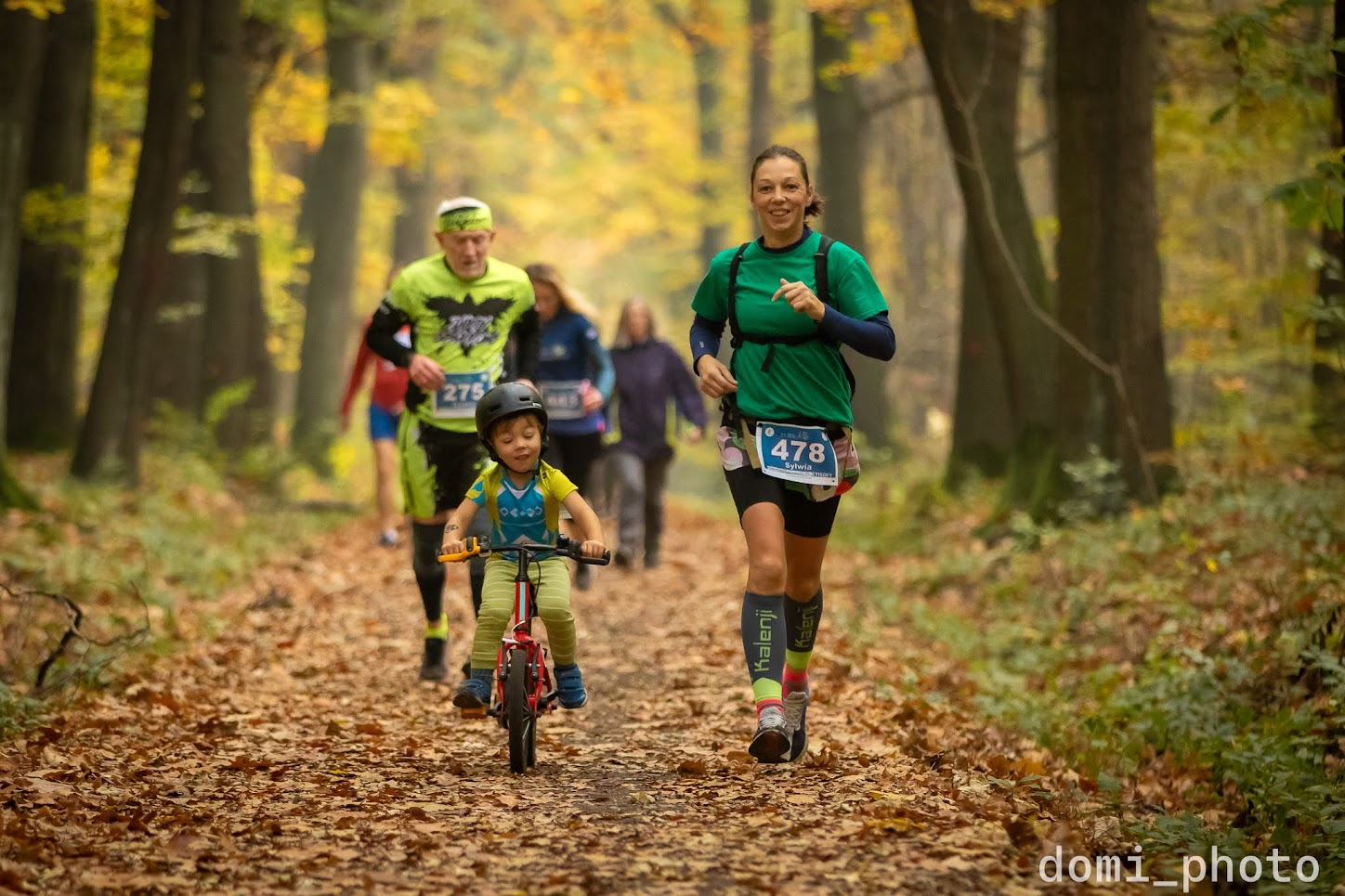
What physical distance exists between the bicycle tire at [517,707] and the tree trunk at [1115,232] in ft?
24.4

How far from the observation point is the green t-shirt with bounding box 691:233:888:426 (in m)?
6.06

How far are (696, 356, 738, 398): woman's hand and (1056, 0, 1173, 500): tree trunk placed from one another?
6.78 m

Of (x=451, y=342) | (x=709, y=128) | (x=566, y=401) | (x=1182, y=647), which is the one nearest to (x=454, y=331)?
(x=451, y=342)

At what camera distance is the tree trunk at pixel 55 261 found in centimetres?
1566

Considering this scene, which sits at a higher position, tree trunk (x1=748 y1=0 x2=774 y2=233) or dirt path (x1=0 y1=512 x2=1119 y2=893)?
tree trunk (x1=748 y1=0 x2=774 y2=233)

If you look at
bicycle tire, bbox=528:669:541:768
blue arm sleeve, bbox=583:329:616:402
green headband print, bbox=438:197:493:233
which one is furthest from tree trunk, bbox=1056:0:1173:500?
bicycle tire, bbox=528:669:541:768

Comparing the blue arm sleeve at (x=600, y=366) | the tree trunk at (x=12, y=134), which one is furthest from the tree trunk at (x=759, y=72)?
the tree trunk at (x=12, y=134)

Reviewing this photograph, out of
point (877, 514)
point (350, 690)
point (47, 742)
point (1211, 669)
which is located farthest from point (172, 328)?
point (1211, 669)

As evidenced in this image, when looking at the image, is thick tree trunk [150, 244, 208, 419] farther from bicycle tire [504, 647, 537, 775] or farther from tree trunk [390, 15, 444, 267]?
bicycle tire [504, 647, 537, 775]

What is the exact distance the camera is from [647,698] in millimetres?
8227

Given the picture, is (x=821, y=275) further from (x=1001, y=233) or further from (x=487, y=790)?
(x=1001, y=233)

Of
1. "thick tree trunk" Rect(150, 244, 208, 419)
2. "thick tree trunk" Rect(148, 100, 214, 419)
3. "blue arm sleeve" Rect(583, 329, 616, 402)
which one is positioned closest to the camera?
"blue arm sleeve" Rect(583, 329, 616, 402)

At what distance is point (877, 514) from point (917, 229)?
527 inches

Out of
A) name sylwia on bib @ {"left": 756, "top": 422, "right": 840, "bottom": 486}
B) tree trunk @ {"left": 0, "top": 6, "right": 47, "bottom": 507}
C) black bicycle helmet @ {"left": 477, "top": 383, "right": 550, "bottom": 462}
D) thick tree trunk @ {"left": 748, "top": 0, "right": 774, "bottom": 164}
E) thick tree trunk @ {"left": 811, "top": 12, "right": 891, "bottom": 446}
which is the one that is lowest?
name sylwia on bib @ {"left": 756, "top": 422, "right": 840, "bottom": 486}
